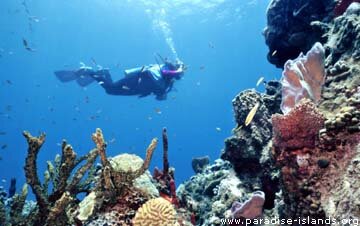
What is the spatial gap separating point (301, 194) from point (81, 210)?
7.77 feet

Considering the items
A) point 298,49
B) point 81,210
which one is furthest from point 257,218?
point 298,49

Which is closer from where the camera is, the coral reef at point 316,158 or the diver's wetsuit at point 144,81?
the coral reef at point 316,158

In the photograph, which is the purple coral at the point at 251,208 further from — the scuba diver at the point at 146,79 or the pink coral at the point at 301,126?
the scuba diver at the point at 146,79

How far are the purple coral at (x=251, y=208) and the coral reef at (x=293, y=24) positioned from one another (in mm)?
4824

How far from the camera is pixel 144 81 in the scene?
1306cm

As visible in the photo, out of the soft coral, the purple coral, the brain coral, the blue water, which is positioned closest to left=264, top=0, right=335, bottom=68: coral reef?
the soft coral

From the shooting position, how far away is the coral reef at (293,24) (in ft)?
26.3

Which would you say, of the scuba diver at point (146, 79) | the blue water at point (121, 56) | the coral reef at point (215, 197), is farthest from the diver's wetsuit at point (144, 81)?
the coral reef at point (215, 197)

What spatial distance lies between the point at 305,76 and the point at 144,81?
29.4ft

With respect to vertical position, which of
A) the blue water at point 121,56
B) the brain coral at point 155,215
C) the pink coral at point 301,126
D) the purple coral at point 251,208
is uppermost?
the blue water at point 121,56

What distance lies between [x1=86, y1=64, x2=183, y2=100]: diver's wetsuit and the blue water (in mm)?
911

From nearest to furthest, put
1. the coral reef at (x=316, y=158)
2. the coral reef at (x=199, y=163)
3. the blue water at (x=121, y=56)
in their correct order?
the coral reef at (x=316, y=158)
the coral reef at (x=199, y=163)
the blue water at (x=121, y=56)

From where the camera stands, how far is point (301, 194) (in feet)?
10.9

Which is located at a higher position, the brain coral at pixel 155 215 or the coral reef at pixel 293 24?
the coral reef at pixel 293 24
